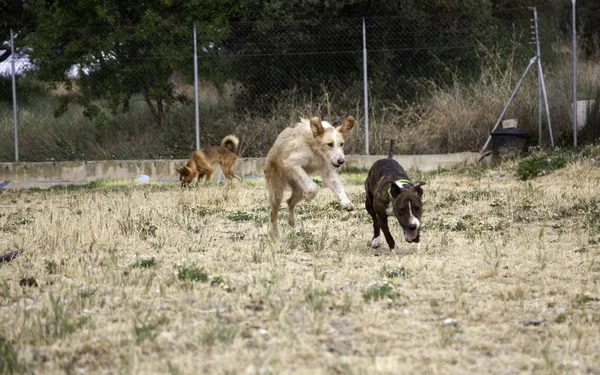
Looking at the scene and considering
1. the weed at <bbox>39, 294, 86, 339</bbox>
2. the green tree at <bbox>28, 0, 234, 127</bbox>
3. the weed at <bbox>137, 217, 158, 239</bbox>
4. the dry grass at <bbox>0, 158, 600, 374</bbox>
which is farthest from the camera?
the green tree at <bbox>28, 0, 234, 127</bbox>

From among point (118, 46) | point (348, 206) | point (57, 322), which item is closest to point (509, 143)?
point (118, 46)

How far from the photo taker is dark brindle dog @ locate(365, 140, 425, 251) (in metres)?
6.45

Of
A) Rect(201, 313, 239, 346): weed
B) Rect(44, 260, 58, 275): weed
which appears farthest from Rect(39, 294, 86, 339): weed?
Rect(44, 260, 58, 275): weed

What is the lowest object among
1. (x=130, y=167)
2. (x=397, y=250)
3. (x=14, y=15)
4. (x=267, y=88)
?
(x=397, y=250)

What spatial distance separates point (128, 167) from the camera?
15.2 meters

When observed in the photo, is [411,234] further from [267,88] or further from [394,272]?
[267,88]

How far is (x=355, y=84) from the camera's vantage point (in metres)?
16.2

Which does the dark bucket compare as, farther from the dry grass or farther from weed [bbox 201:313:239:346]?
weed [bbox 201:313:239:346]

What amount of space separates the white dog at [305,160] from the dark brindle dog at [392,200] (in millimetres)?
677

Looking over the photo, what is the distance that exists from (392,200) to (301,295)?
1.94 meters

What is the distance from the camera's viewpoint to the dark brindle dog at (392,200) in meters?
6.45

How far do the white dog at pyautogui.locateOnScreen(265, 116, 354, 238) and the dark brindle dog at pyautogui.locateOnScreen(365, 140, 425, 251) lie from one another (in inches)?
26.6

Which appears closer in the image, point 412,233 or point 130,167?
point 412,233

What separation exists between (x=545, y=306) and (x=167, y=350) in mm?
2270
